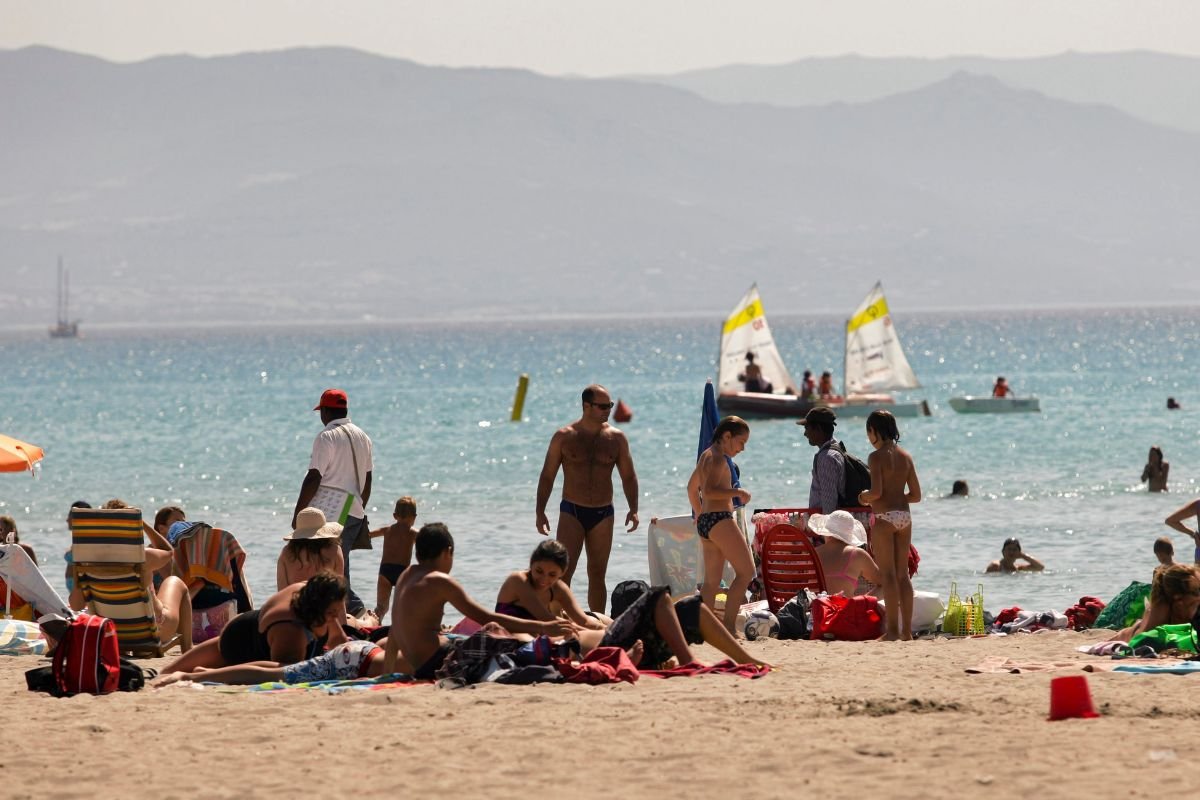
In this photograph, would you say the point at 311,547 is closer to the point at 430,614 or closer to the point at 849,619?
the point at 430,614

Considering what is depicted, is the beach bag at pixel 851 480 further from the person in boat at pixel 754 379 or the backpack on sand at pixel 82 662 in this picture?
the person in boat at pixel 754 379

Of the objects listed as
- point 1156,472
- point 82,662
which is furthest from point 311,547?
point 1156,472

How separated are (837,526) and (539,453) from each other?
2423 cm

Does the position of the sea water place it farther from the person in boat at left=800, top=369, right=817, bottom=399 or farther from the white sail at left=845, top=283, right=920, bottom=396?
the white sail at left=845, top=283, right=920, bottom=396

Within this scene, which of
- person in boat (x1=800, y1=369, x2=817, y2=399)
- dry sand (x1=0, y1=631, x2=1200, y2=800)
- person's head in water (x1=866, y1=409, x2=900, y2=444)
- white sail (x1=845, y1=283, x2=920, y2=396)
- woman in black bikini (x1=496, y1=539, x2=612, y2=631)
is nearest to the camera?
dry sand (x1=0, y1=631, x2=1200, y2=800)

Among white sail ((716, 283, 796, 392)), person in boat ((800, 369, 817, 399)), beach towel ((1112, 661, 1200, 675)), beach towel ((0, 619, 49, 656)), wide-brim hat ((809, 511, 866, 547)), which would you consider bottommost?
beach towel ((0, 619, 49, 656))

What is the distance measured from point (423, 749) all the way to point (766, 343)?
36.7 metres

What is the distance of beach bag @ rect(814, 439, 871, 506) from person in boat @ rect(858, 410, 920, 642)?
70 cm

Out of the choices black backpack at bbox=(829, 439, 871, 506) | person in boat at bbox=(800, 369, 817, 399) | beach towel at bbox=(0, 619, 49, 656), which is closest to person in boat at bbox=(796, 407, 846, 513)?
black backpack at bbox=(829, 439, 871, 506)

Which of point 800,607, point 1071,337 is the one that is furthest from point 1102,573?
point 1071,337

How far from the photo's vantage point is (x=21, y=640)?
10852 millimetres

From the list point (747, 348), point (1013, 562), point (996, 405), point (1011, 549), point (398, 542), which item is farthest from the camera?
point (996, 405)

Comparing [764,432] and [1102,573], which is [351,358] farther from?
[1102,573]

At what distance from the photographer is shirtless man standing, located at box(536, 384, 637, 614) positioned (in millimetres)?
11305
